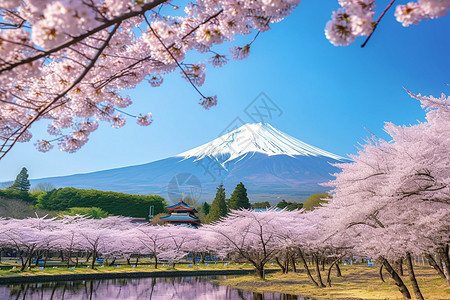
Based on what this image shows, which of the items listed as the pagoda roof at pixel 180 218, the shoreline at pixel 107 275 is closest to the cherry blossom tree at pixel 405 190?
the shoreline at pixel 107 275

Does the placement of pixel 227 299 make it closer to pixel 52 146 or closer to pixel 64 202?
pixel 52 146

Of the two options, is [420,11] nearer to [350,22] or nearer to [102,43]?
[350,22]

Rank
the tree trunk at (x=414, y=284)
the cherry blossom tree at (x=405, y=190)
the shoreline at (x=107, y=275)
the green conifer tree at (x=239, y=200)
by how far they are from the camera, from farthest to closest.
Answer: the green conifer tree at (x=239, y=200) → the shoreline at (x=107, y=275) → the tree trunk at (x=414, y=284) → the cherry blossom tree at (x=405, y=190)

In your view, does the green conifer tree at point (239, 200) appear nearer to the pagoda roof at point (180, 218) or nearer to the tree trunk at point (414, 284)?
the pagoda roof at point (180, 218)

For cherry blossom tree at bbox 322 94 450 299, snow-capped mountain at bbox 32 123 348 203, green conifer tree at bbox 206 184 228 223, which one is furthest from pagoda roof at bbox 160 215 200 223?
snow-capped mountain at bbox 32 123 348 203

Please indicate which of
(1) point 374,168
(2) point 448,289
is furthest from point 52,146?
(2) point 448,289
